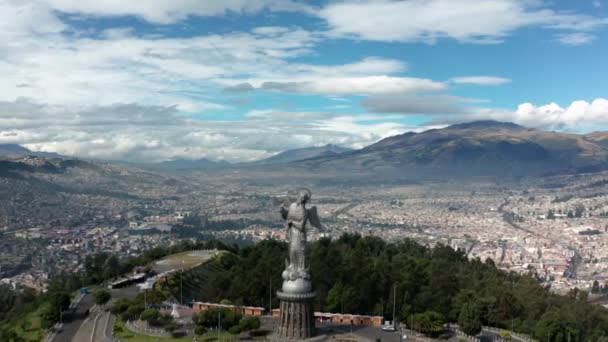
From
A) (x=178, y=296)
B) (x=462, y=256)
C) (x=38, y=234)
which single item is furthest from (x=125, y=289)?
(x=38, y=234)

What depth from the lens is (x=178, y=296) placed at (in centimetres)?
5800

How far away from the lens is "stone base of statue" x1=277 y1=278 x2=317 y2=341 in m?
39.2

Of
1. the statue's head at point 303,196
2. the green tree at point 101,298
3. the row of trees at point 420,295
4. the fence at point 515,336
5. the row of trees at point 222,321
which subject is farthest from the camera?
the green tree at point 101,298

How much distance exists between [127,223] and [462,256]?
99179 mm

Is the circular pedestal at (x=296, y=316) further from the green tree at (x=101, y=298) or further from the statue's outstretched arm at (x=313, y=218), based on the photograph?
the green tree at (x=101, y=298)

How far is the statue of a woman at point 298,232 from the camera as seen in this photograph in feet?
132

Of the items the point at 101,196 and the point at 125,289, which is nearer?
the point at 125,289

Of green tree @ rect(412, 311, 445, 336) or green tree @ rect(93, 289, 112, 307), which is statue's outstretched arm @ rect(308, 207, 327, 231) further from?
green tree @ rect(93, 289, 112, 307)

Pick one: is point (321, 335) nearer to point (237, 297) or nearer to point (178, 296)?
point (237, 297)

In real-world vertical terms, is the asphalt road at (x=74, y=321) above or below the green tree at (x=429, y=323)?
below

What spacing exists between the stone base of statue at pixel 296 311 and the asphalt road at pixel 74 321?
15.9 metres

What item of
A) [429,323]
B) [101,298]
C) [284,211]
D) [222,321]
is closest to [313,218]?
[284,211]

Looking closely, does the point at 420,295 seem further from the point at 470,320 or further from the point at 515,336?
the point at 515,336

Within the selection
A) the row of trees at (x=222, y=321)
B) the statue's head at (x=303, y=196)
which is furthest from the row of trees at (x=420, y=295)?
the statue's head at (x=303, y=196)
